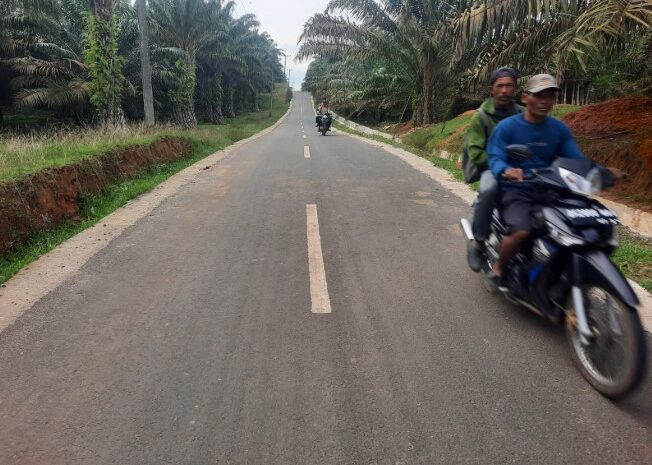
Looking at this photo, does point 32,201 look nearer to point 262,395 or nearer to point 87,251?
point 87,251

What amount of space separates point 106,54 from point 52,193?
10969 mm

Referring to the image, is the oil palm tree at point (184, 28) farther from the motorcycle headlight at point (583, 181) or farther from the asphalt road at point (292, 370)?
the motorcycle headlight at point (583, 181)

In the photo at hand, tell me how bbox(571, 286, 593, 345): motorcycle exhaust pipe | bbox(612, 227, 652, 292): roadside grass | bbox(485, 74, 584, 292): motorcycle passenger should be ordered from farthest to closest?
bbox(612, 227, 652, 292): roadside grass < bbox(485, 74, 584, 292): motorcycle passenger < bbox(571, 286, 593, 345): motorcycle exhaust pipe

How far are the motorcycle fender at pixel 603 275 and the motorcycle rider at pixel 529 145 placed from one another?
53 centimetres

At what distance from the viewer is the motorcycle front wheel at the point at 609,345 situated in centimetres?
264

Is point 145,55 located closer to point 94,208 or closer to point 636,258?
point 94,208

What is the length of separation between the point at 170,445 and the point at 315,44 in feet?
58.2

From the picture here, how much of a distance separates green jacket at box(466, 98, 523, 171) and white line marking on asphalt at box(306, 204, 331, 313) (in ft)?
5.91

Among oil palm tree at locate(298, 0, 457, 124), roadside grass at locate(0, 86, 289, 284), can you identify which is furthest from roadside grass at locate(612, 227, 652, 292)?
oil palm tree at locate(298, 0, 457, 124)

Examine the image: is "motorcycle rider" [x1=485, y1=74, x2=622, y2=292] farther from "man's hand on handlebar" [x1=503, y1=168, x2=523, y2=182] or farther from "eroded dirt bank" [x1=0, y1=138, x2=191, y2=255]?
"eroded dirt bank" [x1=0, y1=138, x2=191, y2=255]

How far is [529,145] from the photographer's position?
12.2ft

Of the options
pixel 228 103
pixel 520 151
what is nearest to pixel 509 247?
pixel 520 151

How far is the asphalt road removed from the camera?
8.16 ft

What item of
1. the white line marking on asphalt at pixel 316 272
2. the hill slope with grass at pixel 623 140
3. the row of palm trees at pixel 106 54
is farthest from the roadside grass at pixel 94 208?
the hill slope with grass at pixel 623 140
